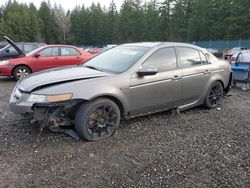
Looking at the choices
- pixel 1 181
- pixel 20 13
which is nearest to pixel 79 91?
pixel 1 181

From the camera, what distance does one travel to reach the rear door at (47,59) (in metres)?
11.1

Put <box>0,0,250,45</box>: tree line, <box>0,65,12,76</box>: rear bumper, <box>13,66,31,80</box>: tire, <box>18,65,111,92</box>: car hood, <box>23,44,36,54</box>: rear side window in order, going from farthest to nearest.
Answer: <box>0,0,250,45</box>: tree line
<box>23,44,36,54</box>: rear side window
<box>13,66,31,80</box>: tire
<box>0,65,12,76</box>: rear bumper
<box>18,65,111,92</box>: car hood

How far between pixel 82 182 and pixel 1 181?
0.95 m

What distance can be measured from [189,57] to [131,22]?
242ft

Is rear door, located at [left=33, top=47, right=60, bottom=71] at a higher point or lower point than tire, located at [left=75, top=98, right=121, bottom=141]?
higher

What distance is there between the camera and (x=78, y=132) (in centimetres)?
458

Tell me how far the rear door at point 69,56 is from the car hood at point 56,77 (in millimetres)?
6355

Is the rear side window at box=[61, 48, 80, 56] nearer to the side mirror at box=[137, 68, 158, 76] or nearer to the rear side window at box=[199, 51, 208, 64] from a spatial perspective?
the rear side window at box=[199, 51, 208, 64]

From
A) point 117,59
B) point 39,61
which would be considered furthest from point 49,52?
point 117,59

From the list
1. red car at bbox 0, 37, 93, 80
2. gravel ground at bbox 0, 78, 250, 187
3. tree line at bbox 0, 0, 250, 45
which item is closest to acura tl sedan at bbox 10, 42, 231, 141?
gravel ground at bbox 0, 78, 250, 187

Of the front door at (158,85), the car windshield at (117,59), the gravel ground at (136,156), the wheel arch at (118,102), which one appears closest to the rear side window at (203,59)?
the front door at (158,85)

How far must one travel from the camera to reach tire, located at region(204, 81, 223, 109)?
6523 millimetres

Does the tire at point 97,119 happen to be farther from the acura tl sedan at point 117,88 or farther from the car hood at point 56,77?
the car hood at point 56,77

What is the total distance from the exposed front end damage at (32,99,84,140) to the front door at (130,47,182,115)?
1.07m
